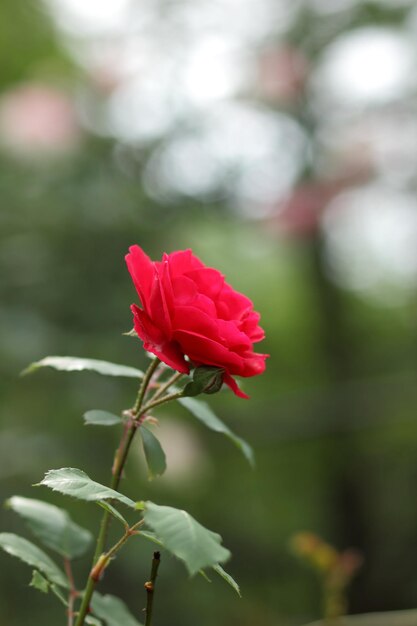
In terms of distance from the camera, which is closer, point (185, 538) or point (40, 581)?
point (185, 538)

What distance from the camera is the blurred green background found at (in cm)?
188

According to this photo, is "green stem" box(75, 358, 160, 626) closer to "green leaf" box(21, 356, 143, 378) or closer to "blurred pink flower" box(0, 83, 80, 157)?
"green leaf" box(21, 356, 143, 378)

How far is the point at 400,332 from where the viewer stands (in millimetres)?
3070

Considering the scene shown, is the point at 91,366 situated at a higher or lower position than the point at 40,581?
higher

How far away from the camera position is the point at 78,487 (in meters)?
0.40

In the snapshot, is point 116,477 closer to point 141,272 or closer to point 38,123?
point 141,272

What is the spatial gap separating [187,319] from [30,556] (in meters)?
0.20

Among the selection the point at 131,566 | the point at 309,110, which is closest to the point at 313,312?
the point at 309,110

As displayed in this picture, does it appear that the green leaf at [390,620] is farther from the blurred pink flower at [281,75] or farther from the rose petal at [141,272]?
the blurred pink flower at [281,75]

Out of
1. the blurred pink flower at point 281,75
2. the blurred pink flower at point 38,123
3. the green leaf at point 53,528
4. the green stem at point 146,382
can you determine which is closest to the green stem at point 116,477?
the green stem at point 146,382

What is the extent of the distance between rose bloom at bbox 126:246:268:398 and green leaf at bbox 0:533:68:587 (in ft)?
0.54

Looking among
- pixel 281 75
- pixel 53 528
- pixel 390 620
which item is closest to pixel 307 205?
pixel 281 75

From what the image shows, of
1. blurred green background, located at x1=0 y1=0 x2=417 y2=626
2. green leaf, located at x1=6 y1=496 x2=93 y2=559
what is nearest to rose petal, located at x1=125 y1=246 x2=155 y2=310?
green leaf, located at x1=6 y1=496 x2=93 y2=559

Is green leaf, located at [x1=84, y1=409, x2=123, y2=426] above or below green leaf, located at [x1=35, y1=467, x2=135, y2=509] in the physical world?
above
